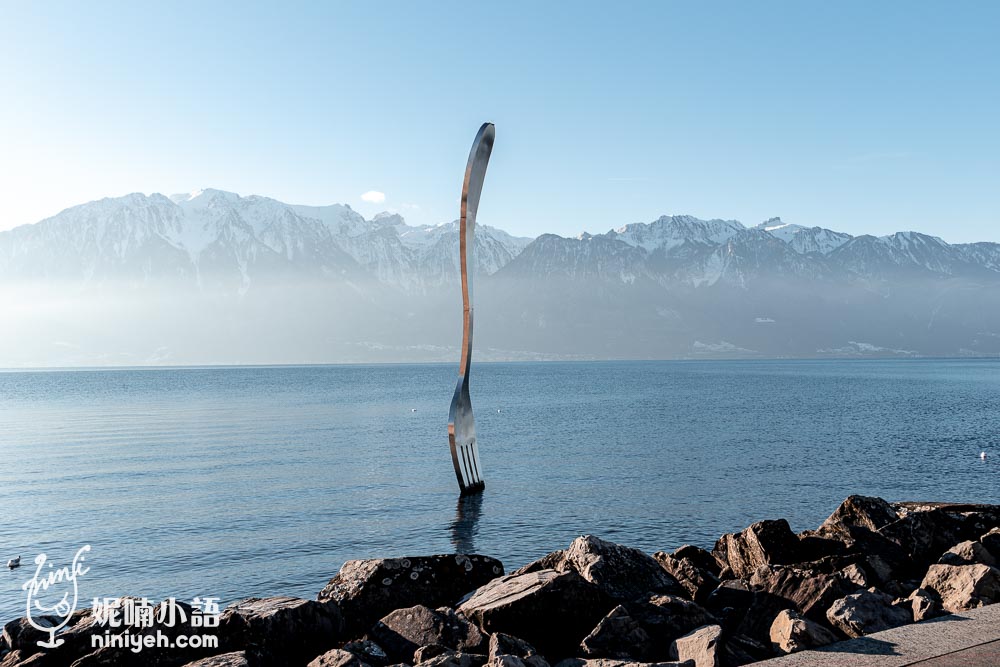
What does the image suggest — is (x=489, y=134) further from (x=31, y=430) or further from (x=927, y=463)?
(x=31, y=430)

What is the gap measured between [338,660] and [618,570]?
5.13m

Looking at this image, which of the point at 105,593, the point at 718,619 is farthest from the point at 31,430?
the point at 718,619

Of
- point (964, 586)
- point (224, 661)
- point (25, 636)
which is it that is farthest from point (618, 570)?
point (25, 636)

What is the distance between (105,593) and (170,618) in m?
12.7

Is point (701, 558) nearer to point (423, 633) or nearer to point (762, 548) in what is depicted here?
point (762, 548)

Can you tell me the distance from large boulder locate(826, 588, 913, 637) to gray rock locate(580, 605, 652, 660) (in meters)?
2.48

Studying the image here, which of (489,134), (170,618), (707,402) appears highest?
→ (489,134)

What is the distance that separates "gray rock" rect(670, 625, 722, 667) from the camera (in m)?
8.63

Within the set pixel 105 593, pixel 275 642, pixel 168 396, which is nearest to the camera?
pixel 275 642

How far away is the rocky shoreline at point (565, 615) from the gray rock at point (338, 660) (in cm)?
2

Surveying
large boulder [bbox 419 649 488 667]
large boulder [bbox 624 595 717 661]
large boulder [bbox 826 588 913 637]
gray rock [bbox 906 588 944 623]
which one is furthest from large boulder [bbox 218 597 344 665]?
gray rock [bbox 906 588 944 623]

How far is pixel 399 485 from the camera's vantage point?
128 feet

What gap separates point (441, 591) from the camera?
13.1 meters

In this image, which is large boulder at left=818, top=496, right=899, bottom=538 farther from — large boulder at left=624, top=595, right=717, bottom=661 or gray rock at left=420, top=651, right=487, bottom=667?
gray rock at left=420, top=651, right=487, bottom=667
